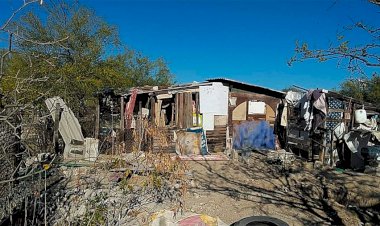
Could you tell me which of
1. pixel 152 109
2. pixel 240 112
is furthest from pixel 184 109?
pixel 240 112

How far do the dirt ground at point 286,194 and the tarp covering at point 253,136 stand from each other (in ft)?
13.9

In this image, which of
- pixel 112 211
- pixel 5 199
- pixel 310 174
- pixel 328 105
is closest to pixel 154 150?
pixel 310 174

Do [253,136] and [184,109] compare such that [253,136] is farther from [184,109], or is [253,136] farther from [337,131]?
[337,131]

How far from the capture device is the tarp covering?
15.1m

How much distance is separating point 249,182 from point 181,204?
3.11 metres

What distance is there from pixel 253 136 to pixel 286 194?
7.66 metres

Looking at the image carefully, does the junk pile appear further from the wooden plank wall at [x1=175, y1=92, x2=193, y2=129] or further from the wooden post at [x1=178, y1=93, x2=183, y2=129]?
the wooden post at [x1=178, y1=93, x2=183, y2=129]

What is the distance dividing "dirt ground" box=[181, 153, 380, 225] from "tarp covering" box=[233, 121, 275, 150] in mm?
4230

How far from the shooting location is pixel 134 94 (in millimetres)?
13195

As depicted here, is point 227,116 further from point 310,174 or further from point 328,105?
point 310,174

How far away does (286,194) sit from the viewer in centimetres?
779

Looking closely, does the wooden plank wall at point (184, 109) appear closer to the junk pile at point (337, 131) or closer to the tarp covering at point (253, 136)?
the tarp covering at point (253, 136)

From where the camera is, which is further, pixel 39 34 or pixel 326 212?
pixel 39 34

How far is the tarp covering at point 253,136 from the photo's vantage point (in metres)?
15.1
